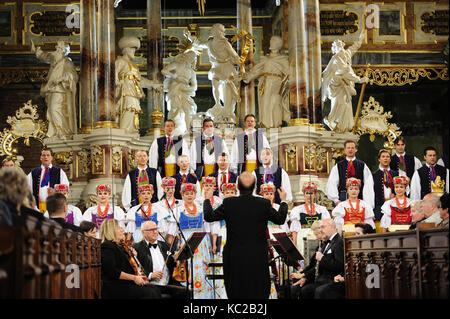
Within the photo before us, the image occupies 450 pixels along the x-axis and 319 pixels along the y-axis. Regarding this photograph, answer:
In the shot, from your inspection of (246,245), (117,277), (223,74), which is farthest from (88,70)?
(246,245)

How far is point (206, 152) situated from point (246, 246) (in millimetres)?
5255

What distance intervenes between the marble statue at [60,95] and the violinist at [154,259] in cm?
515

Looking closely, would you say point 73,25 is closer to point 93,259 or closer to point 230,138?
point 230,138

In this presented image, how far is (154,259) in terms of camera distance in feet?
27.5

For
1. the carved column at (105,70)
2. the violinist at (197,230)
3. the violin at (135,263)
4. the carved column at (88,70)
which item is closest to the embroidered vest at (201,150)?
the carved column at (105,70)

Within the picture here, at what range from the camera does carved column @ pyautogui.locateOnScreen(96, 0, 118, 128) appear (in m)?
12.6

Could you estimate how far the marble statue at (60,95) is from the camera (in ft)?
43.2

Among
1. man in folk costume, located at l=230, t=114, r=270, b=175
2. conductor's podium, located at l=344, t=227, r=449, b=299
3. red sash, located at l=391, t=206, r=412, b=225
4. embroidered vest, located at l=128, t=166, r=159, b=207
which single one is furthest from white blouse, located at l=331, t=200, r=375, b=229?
embroidered vest, located at l=128, t=166, r=159, b=207

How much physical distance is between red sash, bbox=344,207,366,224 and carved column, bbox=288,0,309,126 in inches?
115

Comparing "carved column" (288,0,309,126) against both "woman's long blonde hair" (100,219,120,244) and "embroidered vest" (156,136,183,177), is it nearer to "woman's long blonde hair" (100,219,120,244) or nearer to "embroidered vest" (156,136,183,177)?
"embroidered vest" (156,136,183,177)

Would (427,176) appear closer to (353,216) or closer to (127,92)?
(353,216)

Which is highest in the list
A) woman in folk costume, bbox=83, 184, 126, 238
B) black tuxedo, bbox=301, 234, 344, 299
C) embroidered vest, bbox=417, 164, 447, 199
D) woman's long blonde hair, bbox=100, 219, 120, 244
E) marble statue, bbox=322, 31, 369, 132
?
marble statue, bbox=322, 31, 369, 132

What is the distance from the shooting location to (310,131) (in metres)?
12.7

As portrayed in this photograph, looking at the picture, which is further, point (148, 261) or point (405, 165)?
point (405, 165)
